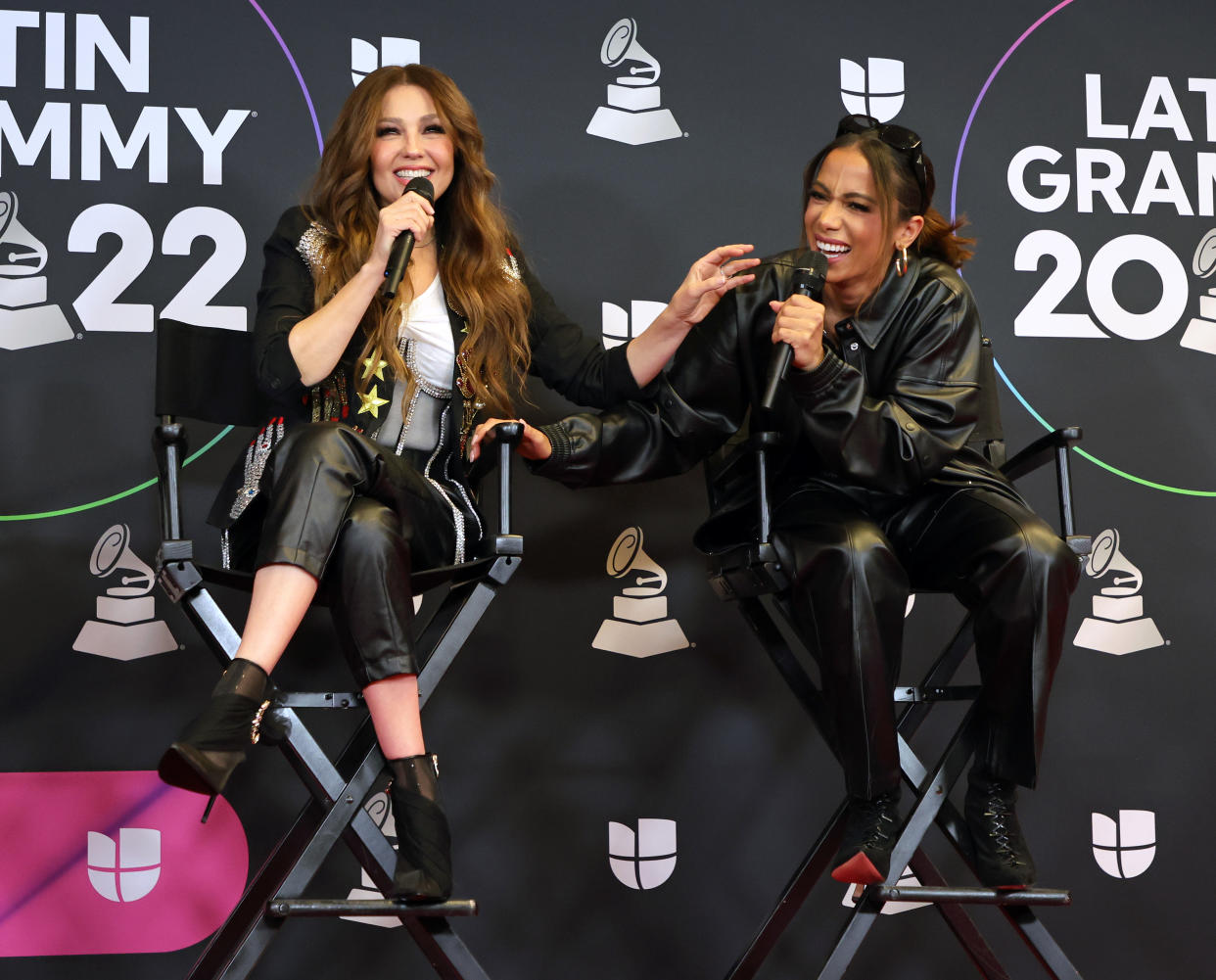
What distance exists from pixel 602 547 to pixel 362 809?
3.48 feet

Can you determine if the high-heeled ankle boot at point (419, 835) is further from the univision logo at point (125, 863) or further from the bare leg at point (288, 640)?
the univision logo at point (125, 863)

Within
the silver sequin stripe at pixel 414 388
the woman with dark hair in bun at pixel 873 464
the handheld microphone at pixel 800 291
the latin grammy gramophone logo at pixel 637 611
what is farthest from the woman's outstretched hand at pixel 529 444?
the latin grammy gramophone logo at pixel 637 611

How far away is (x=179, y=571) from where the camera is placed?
189 cm

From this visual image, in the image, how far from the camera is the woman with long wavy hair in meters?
1.82

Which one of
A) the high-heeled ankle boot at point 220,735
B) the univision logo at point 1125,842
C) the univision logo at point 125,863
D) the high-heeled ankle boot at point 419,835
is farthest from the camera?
the univision logo at point 1125,842

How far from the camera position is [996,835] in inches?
79.6

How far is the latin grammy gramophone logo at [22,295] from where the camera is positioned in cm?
267

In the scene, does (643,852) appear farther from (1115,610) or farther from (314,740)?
(1115,610)

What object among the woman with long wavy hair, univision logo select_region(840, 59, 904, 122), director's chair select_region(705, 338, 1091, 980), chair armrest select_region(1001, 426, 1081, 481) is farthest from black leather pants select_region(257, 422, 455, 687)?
univision logo select_region(840, 59, 904, 122)

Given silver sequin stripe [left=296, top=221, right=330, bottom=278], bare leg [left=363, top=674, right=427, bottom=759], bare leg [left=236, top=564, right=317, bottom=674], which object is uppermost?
silver sequin stripe [left=296, top=221, right=330, bottom=278]

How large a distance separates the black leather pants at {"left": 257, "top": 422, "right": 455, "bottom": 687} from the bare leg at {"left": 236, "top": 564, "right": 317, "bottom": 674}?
2 cm

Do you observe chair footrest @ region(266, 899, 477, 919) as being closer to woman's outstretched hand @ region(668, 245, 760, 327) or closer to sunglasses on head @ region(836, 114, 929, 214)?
woman's outstretched hand @ region(668, 245, 760, 327)

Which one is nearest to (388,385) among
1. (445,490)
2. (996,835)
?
(445,490)

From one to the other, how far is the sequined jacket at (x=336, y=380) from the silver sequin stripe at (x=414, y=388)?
1cm
